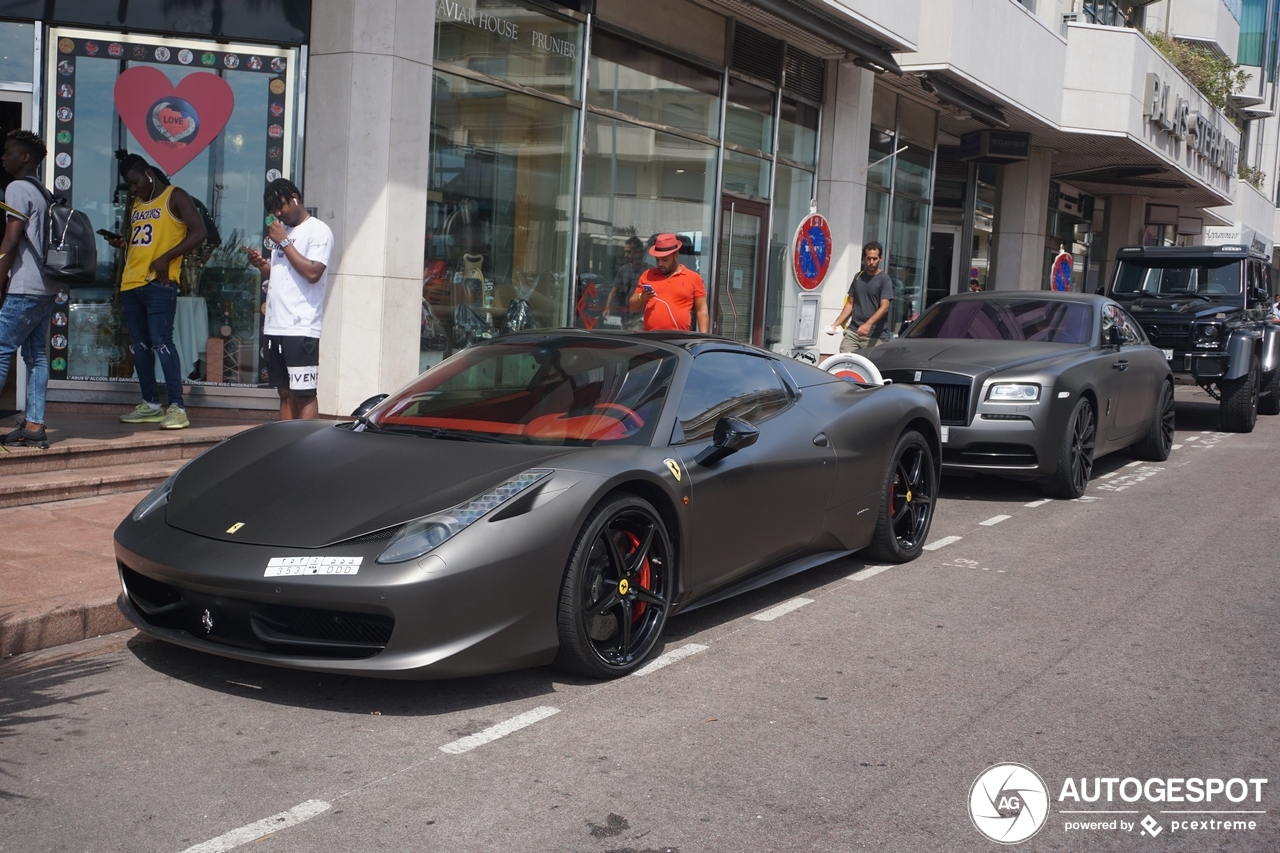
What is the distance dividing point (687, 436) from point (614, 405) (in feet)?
1.07

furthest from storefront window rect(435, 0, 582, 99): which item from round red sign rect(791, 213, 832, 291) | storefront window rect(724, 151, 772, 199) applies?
storefront window rect(724, 151, 772, 199)

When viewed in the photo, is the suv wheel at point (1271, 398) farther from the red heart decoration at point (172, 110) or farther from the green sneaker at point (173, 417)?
the green sneaker at point (173, 417)

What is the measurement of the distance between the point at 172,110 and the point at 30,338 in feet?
10.0

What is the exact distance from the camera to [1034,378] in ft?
29.2

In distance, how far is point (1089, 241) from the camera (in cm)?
3241

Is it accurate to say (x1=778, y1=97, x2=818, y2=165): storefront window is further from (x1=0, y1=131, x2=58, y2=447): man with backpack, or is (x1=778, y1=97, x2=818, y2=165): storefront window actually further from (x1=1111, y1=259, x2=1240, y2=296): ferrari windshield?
(x1=0, y1=131, x2=58, y2=447): man with backpack

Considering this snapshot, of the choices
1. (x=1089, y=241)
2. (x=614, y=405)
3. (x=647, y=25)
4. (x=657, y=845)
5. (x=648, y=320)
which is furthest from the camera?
(x=1089, y=241)

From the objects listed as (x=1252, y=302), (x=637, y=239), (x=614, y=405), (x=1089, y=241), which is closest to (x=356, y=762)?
(x=614, y=405)

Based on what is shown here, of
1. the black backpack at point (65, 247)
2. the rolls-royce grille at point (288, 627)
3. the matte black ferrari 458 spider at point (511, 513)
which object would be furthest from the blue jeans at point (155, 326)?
the rolls-royce grille at point (288, 627)

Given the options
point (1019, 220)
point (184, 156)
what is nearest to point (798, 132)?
point (184, 156)

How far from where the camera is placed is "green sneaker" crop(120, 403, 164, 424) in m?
8.89

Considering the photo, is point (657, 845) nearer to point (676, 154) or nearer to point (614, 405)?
point (614, 405)

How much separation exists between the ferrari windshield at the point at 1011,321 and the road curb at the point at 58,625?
7.26 meters

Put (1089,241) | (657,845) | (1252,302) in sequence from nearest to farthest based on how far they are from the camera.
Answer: (657,845) → (1252,302) → (1089,241)
